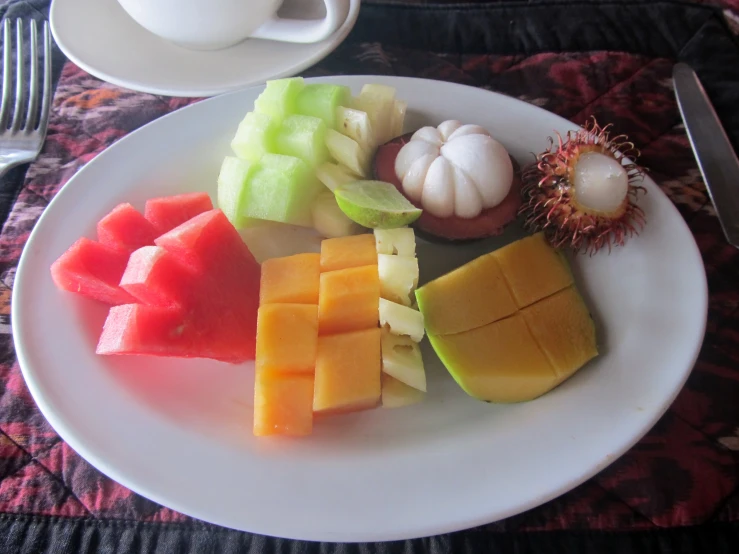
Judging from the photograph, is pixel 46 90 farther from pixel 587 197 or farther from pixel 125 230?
pixel 587 197

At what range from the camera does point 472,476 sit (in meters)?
0.62

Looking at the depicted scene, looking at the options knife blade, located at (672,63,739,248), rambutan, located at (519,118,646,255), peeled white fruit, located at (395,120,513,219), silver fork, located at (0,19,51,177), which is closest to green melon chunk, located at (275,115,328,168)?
peeled white fruit, located at (395,120,513,219)

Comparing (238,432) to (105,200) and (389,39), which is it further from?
(389,39)

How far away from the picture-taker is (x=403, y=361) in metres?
0.70

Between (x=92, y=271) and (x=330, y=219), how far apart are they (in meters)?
0.34

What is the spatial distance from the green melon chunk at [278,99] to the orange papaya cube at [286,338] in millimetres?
334

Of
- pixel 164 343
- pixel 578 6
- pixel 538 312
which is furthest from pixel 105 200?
pixel 578 6

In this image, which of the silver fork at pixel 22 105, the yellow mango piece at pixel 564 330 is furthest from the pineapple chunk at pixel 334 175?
the silver fork at pixel 22 105

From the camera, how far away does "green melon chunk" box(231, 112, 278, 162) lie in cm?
87

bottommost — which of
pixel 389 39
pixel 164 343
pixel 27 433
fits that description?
pixel 27 433

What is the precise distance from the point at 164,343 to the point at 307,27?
66cm

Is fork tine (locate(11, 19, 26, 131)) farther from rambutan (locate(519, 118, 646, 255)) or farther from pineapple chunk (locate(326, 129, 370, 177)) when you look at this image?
rambutan (locate(519, 118, 646, 255))

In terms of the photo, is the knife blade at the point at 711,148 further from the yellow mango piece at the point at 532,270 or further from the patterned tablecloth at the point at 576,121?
the yellow mango piece at the point at 532,270

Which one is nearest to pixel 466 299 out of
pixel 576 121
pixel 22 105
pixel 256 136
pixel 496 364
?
pixel 496 364
